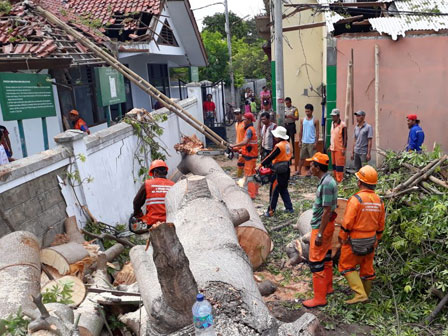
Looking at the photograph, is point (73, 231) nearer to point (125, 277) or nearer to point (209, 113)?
point (125, 277)

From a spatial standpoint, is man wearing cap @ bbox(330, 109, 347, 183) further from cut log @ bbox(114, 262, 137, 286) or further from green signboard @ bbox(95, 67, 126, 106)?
cut log @ bbox(114, 262, 137, 286)

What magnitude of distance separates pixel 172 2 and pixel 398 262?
1228 cm

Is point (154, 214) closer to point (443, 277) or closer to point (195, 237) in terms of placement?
point (195, 237)

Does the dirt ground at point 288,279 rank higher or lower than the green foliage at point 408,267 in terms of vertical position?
lower

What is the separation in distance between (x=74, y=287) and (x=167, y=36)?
12.8 m

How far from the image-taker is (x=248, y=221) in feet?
18.6

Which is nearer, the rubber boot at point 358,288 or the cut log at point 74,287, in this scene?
the cut log at point 74,287

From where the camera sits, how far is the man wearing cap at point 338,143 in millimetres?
8695

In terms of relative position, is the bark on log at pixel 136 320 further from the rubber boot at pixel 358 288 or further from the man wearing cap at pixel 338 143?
the man wearing cap at pixel 338 143

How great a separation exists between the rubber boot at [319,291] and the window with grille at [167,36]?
11422 millimetres

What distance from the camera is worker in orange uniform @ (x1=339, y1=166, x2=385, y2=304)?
4445 millimetres

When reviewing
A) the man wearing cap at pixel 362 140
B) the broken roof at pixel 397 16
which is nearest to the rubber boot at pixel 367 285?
the man wearing cap at pixel 362 140

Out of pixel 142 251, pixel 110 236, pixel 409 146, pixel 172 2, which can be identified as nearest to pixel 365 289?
pixel 142 251

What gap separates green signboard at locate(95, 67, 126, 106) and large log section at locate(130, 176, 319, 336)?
5.98m
